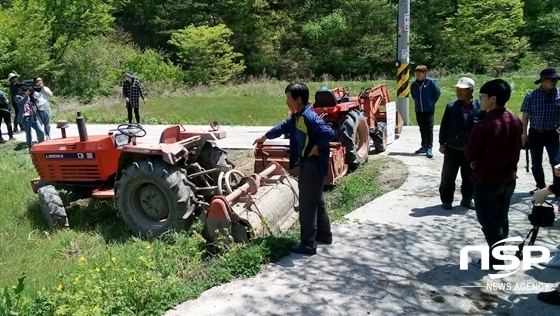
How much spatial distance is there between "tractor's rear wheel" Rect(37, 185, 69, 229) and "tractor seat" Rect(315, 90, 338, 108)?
432cm

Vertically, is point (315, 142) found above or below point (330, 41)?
below

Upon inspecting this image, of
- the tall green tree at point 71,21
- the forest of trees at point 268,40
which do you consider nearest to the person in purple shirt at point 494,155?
the forest of trees at point 268,40

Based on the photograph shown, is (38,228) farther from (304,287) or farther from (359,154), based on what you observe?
(359,154)

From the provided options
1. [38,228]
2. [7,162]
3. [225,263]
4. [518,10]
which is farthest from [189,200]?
[518,10]

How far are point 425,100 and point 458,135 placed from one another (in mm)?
3114

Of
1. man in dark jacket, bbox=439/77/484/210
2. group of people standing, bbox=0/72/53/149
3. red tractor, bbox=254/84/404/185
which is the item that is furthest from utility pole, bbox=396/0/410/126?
group of people standing, bbox=0/72/53/149

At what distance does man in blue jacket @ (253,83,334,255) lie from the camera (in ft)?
16.1

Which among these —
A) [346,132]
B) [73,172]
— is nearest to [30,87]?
[73,172]

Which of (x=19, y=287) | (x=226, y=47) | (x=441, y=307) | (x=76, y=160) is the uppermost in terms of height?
(x=226, y=47)

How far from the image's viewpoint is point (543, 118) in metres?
6.40

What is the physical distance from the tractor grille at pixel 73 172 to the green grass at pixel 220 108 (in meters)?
9.49

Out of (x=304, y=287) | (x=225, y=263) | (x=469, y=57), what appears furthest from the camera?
(x=469, y=57)

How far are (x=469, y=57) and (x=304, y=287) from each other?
106ft

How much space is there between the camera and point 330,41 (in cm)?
3666
